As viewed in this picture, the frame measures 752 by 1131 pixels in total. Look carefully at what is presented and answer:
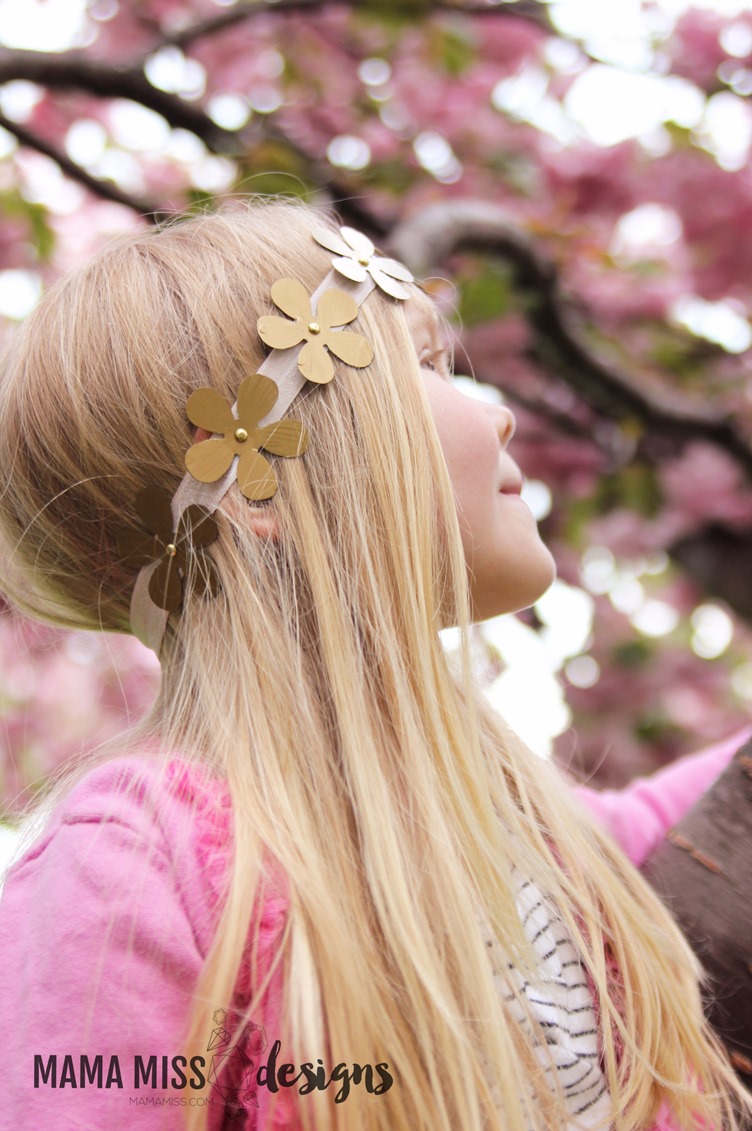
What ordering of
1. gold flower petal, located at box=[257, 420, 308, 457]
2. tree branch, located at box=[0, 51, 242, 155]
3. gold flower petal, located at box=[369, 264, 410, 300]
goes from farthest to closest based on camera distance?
tree branch, located at box=[0, 51, 242, 155] < gold flower petal, located at box=[369, 264, 410, 300] < gold flower petal, located at box=[257, 420, 308, 457]

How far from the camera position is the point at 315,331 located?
1018 mm

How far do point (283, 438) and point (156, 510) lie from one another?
0.49ft

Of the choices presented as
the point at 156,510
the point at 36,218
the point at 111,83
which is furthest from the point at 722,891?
the point at 36,218

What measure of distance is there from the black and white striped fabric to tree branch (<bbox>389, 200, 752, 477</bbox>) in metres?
0.90

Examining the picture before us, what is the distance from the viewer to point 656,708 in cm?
326

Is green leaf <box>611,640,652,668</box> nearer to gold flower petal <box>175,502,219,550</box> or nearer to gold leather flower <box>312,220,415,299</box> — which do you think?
gold leather flower <box>312,220,415,299</box>

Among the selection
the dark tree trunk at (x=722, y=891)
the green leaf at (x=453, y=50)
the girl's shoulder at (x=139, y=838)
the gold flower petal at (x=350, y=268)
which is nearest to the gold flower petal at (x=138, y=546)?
the girl's shoulder at (x=139, y=838)

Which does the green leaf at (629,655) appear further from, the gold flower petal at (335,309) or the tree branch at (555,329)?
the gold flower petal at (335,309)

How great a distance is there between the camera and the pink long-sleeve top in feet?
2.47

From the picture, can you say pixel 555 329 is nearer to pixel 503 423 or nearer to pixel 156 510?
pixel 503 423

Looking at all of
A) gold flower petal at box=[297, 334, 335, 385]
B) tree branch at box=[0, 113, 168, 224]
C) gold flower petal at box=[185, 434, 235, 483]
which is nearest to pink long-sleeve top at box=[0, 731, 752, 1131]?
gold flower petal at box=[185, 434, 235, 483]

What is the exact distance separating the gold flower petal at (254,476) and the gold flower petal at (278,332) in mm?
115

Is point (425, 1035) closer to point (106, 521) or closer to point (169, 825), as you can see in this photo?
point (169, 825)

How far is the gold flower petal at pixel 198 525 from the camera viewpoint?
3.23 feet
